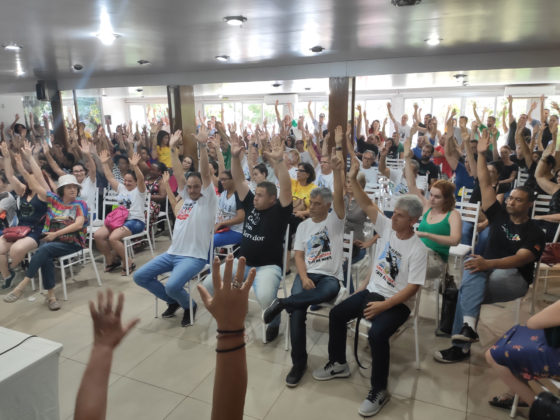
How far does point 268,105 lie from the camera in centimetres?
1499

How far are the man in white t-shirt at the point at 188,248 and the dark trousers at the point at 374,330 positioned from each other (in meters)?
1.31

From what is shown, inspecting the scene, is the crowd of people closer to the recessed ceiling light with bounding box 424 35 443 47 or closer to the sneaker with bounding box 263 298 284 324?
the sneaker with bounding box 263 298 284 324

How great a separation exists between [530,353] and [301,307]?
4.24 feet

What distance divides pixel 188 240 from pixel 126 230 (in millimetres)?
1427

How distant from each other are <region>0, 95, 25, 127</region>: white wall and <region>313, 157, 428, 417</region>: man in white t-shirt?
13.0 meters

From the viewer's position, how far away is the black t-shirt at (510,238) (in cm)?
257

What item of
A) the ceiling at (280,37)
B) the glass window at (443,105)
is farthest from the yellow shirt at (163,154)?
the glass window at (443,105)

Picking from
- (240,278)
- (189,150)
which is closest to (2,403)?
(240,278)

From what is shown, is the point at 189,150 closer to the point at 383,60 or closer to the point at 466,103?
the point at 383,60

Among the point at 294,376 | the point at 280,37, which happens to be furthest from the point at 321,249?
the point at 280,37

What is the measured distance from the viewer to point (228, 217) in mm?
4152

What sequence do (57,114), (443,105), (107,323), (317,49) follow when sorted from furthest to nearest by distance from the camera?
1. (443,105)
2. (57,114)
3. (317,49)
4. (107,323)

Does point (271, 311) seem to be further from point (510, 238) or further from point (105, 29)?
point (105, 29)

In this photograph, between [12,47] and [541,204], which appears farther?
[12,47]
